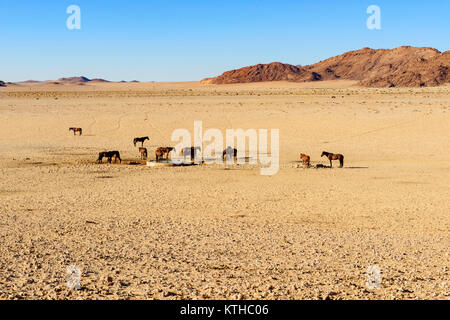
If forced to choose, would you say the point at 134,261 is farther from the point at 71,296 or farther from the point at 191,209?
the point at 191,209

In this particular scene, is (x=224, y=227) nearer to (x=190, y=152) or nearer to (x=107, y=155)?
(x=107, y=155)

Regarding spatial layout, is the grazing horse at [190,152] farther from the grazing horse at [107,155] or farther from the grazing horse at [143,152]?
the grazing horse at [107,155]
